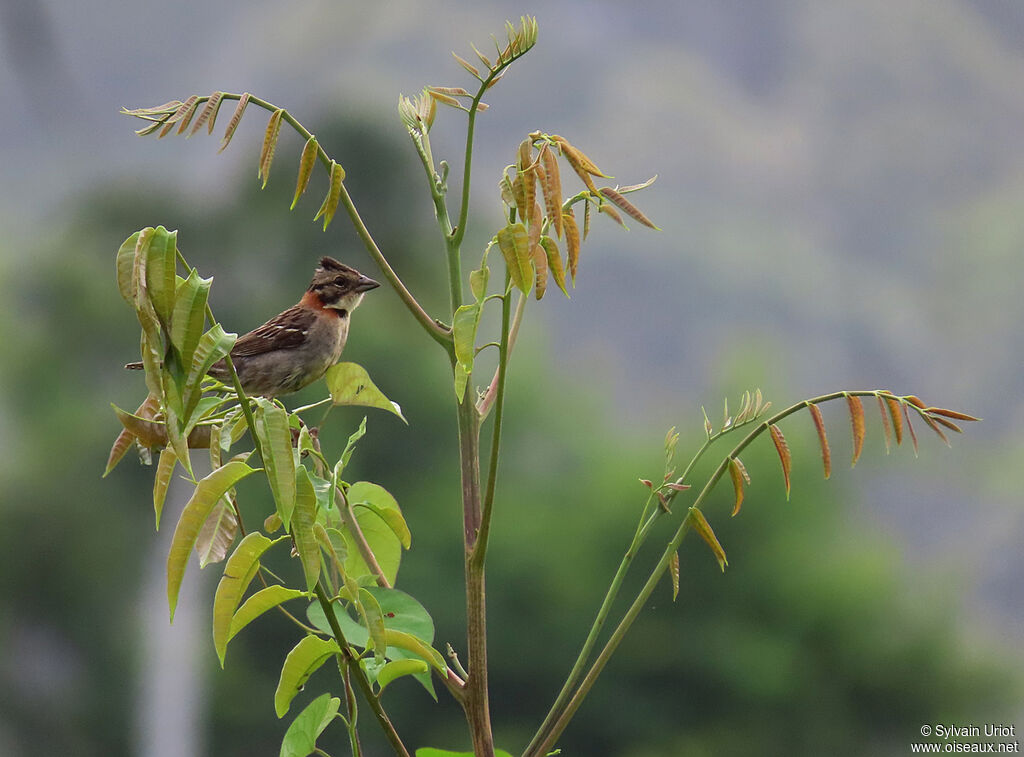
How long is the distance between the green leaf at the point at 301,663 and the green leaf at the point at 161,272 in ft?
0.56

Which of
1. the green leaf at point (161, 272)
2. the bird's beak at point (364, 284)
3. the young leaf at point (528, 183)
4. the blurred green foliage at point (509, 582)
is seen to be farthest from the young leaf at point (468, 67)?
the blurred green foliage at point (509, 582)

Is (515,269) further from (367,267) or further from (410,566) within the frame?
(367,267)

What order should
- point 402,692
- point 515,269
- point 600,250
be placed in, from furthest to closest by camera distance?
1. point 600,250
2. point 402,692
3. point 515,269

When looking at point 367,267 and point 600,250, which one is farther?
point 600,250

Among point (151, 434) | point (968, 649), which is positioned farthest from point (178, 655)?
point (151, 434)

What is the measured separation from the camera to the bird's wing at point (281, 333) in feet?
3.07

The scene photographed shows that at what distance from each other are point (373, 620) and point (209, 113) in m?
0.23

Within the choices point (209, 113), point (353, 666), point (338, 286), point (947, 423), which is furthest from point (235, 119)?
point (338, 286)

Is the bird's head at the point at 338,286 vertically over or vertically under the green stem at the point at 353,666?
over

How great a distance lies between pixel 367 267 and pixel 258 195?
4.82 ft

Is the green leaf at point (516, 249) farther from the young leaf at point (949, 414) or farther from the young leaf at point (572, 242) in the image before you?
the young leaf at point (949, 414)

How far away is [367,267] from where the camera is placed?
6258mm

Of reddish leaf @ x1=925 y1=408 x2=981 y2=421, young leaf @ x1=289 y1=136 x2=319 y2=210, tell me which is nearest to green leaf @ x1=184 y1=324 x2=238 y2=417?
young leaf @ x1=289 y1=136 x2=319 y2=210

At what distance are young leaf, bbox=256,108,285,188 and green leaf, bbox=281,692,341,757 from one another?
0.24 m
